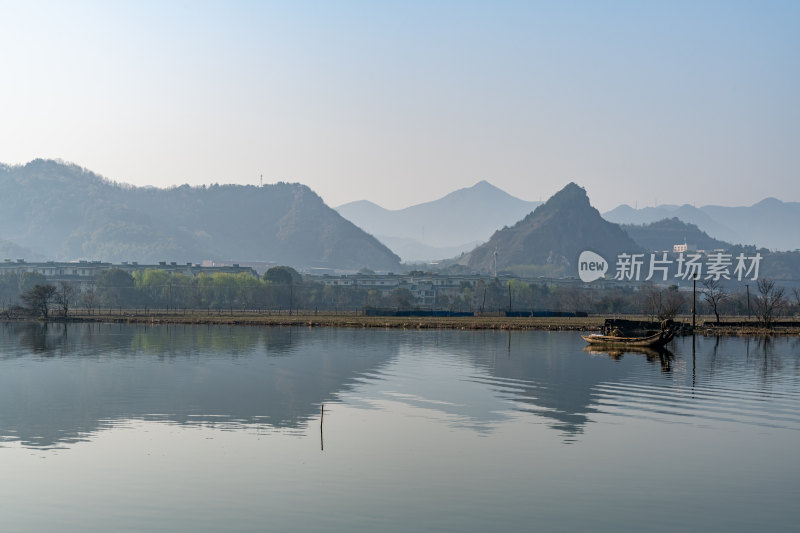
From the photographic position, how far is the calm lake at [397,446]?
2692 centimetres

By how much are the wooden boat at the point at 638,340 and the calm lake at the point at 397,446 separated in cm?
1894

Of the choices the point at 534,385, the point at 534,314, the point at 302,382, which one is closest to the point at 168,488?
the point at 302,382

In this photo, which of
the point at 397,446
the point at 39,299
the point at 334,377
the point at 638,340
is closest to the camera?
the point at 397,446

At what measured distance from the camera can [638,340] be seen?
→ 95062 mm

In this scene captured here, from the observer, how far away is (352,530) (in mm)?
25234

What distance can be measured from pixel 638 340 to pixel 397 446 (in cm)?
6431

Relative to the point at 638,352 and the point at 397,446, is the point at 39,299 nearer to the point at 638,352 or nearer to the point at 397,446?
the point at 638,352

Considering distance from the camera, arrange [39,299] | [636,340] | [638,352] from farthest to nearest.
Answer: [39,299], [636,340], [638,352]

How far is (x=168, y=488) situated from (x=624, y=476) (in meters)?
17.2

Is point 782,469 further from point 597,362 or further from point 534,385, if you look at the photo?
point 597,362

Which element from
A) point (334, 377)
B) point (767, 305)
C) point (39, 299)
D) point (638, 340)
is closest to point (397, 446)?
point (334, 377)

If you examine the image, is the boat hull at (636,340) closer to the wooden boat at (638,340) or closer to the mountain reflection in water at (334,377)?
the wooden boat at (638,340)

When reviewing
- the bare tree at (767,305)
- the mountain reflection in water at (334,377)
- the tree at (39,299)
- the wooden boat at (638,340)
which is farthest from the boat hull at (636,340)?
the tree at (39,299)

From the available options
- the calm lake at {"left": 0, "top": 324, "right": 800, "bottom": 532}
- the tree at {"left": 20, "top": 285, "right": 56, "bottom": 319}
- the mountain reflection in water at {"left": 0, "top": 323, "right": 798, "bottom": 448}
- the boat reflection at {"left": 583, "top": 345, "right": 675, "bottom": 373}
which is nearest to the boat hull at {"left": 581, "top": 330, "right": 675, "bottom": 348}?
the boat reflection at {"left": 583, "top": 345, "right": 675, "bottom": 373}
